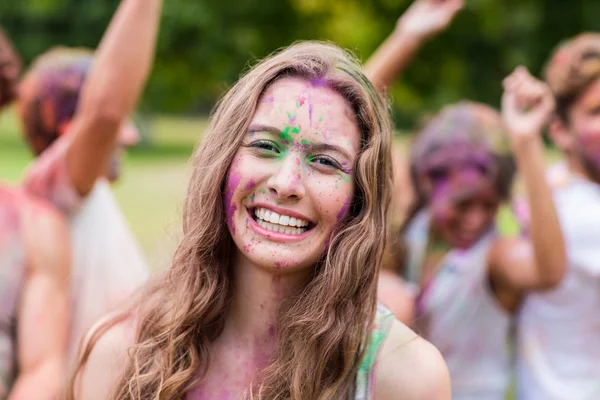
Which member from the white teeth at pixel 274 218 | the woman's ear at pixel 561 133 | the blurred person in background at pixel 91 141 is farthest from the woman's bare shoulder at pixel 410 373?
the woman's ear at pixel 561 133

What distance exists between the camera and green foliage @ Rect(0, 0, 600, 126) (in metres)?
20.6

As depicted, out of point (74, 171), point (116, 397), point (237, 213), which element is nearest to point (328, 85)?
point (237, 213)

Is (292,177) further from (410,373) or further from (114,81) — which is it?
(114,81)

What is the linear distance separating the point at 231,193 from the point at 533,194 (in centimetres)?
158

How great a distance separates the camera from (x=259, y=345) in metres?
2.18

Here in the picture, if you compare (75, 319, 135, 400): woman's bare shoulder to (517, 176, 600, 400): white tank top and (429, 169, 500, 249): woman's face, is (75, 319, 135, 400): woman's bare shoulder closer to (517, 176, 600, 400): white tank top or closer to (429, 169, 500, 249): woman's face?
(429, 169, 500, 249): woman's face

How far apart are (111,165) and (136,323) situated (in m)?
1.40

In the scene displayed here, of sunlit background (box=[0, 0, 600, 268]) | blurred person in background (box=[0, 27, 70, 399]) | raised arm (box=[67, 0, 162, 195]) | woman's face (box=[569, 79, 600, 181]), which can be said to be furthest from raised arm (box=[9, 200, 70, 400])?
sunlit background (box=[0, 0, 600, 268])

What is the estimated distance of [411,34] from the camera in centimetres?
360

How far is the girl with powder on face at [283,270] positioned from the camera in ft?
6.81

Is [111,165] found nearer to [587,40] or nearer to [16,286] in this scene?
[16,286]

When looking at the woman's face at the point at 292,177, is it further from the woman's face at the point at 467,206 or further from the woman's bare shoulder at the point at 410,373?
the woman's face at the point at 467,206

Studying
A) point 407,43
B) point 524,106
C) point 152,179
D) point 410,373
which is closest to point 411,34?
point 407,43

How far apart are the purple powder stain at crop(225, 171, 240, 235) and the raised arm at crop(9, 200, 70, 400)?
0.90 metres
